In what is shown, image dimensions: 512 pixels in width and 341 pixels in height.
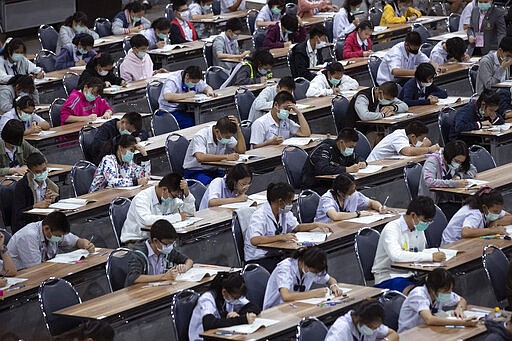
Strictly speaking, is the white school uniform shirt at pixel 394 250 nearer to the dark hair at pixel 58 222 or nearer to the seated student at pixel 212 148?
the dark hair at pixel 58 222

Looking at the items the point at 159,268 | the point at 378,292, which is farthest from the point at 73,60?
the point at 378,292

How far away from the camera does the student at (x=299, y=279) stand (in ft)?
29.1

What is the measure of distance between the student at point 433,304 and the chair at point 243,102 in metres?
5.60

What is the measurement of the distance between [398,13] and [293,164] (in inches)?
280

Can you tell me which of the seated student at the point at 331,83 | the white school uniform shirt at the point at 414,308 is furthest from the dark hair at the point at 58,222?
the seated student at the point at 331,83

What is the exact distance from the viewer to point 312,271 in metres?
8.90

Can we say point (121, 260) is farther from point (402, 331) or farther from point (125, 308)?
point (402, 331)

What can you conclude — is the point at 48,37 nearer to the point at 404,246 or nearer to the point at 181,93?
the point at 181,93

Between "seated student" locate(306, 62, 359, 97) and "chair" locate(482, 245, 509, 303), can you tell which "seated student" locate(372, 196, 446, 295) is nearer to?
"chair" locate(482, 245, 509, 303)

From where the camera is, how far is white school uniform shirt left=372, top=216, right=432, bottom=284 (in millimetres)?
9312

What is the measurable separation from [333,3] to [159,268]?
12727 millimetres

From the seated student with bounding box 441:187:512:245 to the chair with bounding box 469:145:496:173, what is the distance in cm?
163

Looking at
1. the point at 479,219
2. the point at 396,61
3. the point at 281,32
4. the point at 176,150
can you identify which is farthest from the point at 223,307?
the point at 281,32

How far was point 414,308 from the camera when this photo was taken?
8414 millimetres
